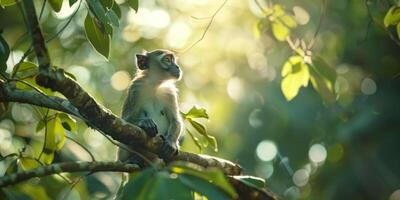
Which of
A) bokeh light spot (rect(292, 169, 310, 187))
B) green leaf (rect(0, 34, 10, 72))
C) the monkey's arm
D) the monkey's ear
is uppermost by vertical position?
the monkey's ear

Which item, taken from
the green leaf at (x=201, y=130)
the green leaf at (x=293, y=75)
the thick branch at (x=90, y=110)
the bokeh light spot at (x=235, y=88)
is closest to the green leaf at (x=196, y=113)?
the green leaf at (x=201, y=130)

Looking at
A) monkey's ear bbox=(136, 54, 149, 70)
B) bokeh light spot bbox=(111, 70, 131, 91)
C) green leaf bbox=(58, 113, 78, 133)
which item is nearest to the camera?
green leaf bbox=(58, 113, 78, 133)

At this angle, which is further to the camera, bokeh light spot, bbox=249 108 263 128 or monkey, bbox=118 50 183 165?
bokeh light spot, bbox=249 108 263 128

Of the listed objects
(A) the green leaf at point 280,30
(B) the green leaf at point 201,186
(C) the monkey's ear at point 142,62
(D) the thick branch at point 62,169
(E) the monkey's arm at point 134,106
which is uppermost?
(C) the monkey's ear at point 142,62

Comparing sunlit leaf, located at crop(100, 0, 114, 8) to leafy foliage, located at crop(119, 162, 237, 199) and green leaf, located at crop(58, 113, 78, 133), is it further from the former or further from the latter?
leafy foliage, located at crop(119, 162, 237, 199)

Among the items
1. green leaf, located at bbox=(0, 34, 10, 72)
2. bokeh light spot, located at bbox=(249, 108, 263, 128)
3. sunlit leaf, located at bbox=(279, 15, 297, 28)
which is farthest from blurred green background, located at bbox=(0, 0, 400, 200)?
green leaf, located at bbox=(0, 34, 10, 72)

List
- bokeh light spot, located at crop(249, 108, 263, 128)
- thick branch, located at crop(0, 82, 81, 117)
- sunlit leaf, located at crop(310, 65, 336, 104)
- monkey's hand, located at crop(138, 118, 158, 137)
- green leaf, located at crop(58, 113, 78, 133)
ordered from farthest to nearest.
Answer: bokeh light spot, located at crop(249, 108, 263, 128) < sunlit leaf, located at crop(310, 65, 336, 104) < monkey's hand, located at crop(138, 118, 158, 137) < green leaf, located at crop(58, 113, 78, 133) < thick branch, located at crop(0, 82, 81, 117)

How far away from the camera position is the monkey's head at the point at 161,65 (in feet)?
26.2

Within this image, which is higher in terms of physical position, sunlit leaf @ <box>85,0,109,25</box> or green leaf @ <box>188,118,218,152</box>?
sunlit leaf @ <box>85,0,109,25</box>

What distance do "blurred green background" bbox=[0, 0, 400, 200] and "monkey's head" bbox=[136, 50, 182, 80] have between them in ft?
4.08

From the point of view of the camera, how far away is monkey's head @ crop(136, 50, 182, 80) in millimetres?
8000

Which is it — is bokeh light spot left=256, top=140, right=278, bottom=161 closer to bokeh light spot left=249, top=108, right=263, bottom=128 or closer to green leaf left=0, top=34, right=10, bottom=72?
bokeh light spot left=249, top=108, right=263, bottom=128

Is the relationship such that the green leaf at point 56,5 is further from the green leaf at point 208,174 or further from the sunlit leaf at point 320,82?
the sunlit leaf at point 320,82

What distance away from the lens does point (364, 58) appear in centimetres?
1188
